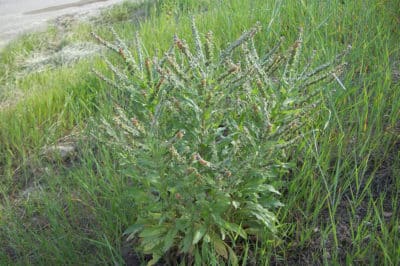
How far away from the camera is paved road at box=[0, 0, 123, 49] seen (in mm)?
5883

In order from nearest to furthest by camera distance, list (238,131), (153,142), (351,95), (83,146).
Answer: (153,142)
(238,131)
(351,95)
(83,146)

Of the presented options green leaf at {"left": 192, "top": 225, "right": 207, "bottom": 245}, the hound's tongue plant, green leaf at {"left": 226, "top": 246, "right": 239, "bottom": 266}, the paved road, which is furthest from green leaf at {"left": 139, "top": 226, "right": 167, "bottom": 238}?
the paved road

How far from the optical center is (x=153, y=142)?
1629 millimetres

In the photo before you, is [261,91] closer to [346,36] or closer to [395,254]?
[395,254]

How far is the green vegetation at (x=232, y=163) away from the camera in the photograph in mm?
1688

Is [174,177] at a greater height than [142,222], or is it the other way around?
[174,177]

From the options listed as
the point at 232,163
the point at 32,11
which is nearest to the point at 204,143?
the point at 232,163

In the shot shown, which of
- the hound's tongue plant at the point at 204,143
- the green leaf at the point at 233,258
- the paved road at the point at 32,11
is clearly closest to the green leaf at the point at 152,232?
the hound's tongue plant at the point at 204,143

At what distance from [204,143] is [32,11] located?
5389mm

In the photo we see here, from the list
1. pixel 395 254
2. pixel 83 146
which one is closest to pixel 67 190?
pixel 83 146

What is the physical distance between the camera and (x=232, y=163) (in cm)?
172

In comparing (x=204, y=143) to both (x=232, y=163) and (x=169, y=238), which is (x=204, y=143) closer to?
(x=232, y=163)

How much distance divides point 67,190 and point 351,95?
1.46 m

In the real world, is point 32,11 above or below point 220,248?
above
